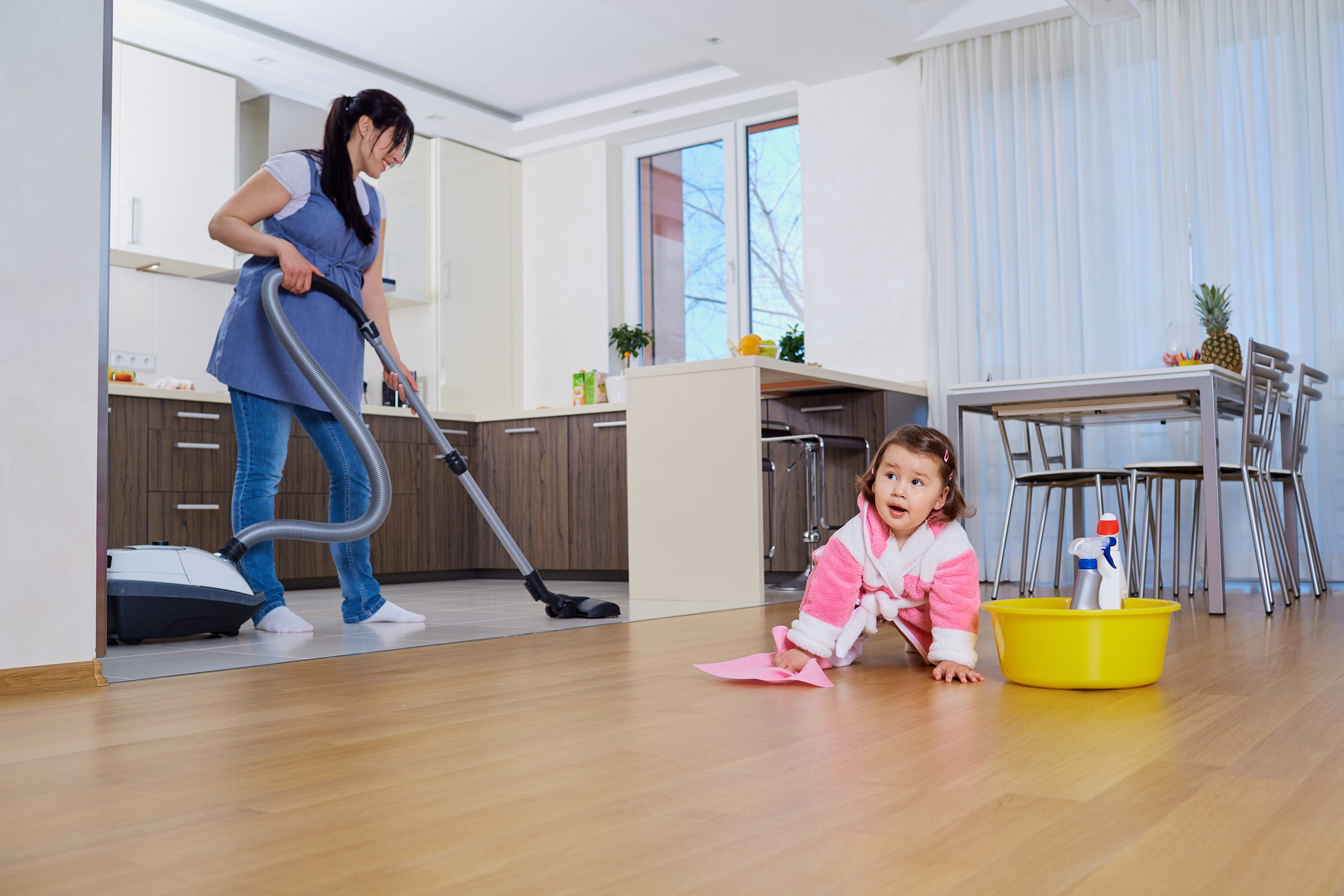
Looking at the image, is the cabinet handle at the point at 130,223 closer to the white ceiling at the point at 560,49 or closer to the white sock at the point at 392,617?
the white ceiling at the point at 560,49

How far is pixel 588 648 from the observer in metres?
2.30

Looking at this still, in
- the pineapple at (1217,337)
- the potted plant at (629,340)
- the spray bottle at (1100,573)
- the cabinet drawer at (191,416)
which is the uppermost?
the potted plant at (629,340)

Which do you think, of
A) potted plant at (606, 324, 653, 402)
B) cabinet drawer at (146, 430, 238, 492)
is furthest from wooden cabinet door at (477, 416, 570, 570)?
cabinet drawer at (146, 430, 238, 492)

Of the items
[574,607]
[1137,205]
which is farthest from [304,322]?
[1137,205]

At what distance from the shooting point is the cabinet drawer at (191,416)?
4000 mm

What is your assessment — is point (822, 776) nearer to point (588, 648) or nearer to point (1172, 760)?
point (1172, 760)

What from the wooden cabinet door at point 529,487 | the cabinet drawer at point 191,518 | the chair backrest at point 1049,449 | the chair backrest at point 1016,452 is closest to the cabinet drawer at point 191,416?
the cabinet drawer at point 191,518

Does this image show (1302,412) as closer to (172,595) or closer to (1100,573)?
(1100,573)

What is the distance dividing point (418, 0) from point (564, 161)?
5.00ft

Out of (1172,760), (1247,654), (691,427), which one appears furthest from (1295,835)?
(691,427)

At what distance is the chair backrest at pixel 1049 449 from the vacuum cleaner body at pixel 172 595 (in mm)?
2912

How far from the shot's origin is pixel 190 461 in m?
4.09

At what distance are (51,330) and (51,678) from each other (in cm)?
55

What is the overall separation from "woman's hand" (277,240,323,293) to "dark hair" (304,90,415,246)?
0.74 ft
